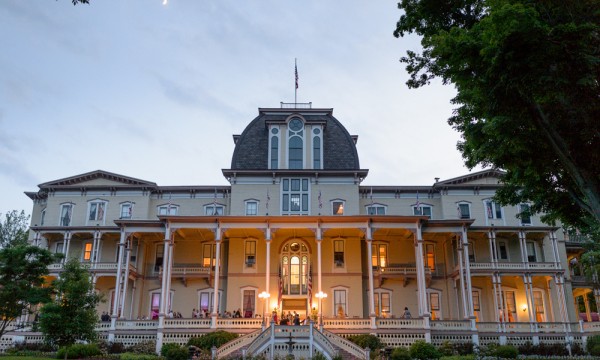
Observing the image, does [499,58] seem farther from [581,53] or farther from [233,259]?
[233,259]

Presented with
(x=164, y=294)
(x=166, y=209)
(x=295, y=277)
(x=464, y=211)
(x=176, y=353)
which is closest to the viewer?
(x=176, y=353)

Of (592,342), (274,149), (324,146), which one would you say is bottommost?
(592,342)

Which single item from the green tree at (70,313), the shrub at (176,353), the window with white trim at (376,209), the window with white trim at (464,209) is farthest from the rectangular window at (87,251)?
the window with white trim at (464,209)

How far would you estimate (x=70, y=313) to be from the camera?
23.4 meters

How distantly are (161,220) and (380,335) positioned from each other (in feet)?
55.4

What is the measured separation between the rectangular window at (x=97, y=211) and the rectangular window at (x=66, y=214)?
1712 mm

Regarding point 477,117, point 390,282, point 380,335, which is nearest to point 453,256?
point 390,282

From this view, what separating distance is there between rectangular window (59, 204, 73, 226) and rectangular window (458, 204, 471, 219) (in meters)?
32.8

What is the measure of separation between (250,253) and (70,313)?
17.4 meters

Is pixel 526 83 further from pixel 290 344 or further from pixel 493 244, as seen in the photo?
pixel 493 244

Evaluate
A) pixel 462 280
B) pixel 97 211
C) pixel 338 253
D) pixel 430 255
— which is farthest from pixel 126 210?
pixel 462 280

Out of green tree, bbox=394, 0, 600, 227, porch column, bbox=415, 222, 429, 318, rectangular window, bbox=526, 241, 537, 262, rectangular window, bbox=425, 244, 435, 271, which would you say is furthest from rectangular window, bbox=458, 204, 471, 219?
green tree, bbox=394, 0, 600, 227

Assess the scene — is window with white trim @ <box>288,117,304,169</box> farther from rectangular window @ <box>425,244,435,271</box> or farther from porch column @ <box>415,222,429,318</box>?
rectangular window @ <box>425,244,435,271</box>

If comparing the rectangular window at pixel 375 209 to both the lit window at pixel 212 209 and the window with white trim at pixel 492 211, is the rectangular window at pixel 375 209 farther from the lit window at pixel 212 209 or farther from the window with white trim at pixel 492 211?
the lit window at pixel 212 209
